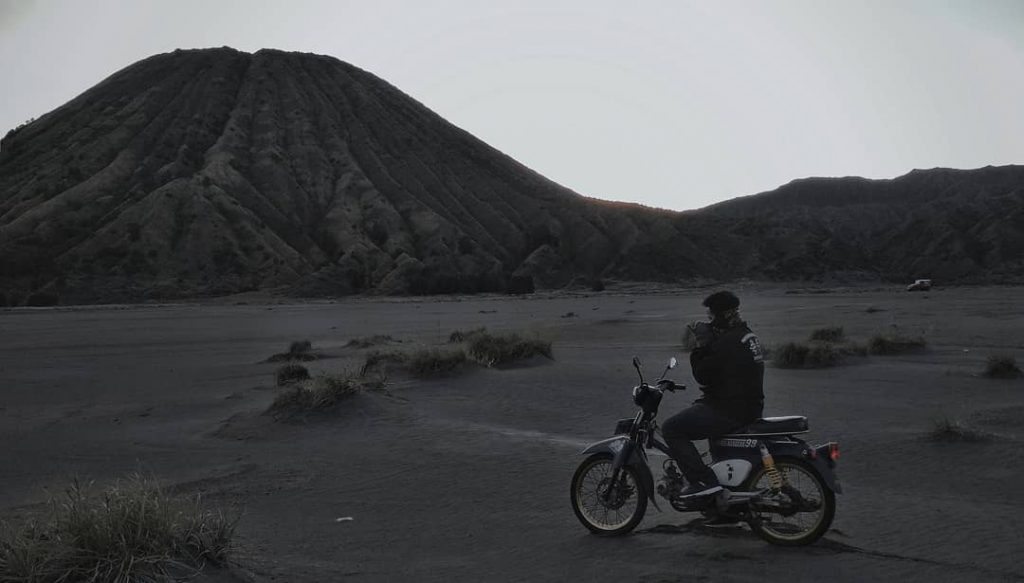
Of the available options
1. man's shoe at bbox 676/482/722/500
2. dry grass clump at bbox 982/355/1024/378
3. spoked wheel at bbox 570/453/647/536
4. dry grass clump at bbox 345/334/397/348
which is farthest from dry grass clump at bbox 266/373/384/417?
dry grass clump at bbox 982/355/1024/378

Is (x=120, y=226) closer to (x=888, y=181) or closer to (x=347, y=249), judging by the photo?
(x=347, y=249)

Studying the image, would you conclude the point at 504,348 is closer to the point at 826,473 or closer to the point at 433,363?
the point at 433,363

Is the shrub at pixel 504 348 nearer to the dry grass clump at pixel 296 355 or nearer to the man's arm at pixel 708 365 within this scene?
the dry grass clump at pixel 296 355

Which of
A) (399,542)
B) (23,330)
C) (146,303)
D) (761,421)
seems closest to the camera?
(761,421)

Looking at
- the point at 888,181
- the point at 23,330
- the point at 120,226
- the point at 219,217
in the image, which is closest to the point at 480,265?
the point at 219,217

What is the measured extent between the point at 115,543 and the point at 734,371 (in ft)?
14.9

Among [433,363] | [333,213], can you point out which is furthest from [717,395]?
[333,213]

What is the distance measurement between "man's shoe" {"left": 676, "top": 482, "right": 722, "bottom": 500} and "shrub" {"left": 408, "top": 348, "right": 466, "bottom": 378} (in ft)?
34.5

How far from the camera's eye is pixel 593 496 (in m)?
6.79

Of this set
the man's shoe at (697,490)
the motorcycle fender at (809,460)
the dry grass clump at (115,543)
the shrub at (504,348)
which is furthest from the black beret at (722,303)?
the shrub at (504,348)

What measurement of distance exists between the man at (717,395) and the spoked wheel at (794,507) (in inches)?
15.6

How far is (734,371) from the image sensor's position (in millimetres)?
6160

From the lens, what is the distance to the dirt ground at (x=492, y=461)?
598 centimetres

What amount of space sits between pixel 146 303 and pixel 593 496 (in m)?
61.9
